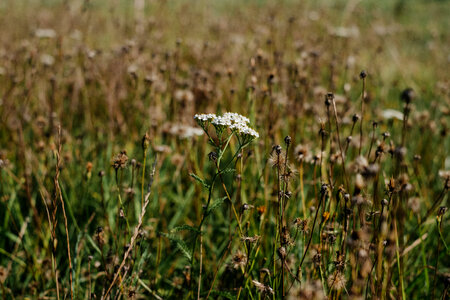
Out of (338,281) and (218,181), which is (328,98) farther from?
(218,181)

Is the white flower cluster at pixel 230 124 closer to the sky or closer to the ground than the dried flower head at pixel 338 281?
closer to the sky

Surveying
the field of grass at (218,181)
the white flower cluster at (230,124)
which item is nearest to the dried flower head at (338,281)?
the field of grass at (218,181)

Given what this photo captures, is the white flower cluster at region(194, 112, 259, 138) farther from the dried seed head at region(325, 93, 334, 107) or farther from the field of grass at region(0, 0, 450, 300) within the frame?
the dried seed head at region(325, 93, 334, 107)

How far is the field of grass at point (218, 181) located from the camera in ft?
4.37

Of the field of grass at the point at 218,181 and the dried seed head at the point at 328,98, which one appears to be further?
the dried seed head at the point at 328,98

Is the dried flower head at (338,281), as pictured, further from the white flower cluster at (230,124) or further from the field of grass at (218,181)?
the white flower cluster at (230,124)

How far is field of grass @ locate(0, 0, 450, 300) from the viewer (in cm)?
133

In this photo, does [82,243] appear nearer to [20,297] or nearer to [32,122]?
[20,297]

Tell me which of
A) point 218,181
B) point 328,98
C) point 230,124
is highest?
point 328,98

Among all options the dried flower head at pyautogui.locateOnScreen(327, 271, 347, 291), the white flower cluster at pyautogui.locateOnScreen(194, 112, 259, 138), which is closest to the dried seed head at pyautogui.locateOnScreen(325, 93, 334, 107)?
the white flower cluster at pyautogui.locateOnScreen(194, 112, 259, 138)

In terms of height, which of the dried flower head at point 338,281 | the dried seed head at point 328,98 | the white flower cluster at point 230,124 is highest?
the dried seed head at point 328,98

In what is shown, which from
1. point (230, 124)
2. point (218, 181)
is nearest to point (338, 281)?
point (230, 124)

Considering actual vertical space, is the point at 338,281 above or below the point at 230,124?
below

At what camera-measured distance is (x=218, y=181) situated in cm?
265
